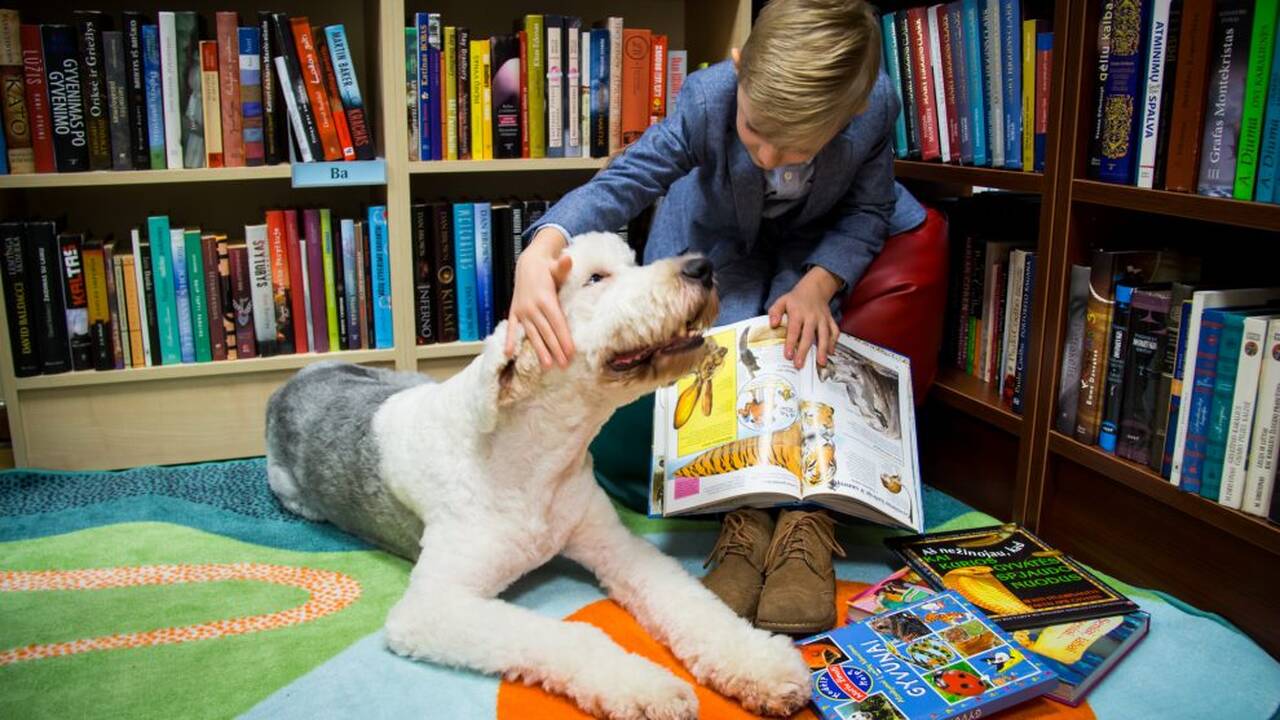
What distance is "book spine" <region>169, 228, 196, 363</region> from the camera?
78.0 inches

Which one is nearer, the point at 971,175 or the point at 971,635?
the point at 971,635

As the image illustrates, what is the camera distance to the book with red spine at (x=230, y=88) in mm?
1931

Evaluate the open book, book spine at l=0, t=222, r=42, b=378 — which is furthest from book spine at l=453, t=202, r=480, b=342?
book spine at l=0, t=222, r=42, b=378

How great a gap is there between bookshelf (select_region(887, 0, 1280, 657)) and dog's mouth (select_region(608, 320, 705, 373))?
2.24ft

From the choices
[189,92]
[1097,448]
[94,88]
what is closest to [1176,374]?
[1097,448]

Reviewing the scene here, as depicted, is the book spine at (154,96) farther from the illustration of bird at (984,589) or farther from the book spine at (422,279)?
the illustration of bird at (984,589)

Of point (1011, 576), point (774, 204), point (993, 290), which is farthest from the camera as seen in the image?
point (993, 290)

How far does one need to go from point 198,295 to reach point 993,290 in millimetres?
1503

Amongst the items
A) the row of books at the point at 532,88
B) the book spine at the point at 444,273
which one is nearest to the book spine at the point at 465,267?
the book spine at the point at 444,273

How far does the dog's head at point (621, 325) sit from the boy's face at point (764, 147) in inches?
10.8

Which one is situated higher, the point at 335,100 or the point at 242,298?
the point at 335,100

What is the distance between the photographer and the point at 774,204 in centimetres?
169

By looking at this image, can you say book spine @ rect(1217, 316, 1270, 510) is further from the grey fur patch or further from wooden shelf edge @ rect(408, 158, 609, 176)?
wooden shelf edge @ rect(408, 158, 609, 176)

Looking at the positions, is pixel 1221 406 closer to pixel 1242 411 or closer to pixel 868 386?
pixel 1242 411
